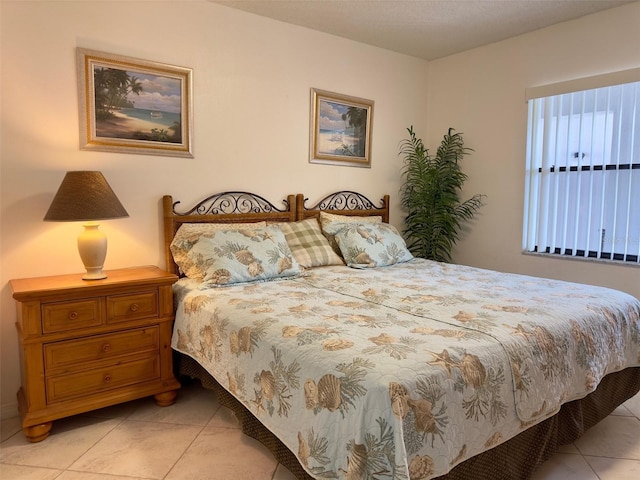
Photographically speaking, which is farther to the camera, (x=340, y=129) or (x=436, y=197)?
(x=436, y=197)

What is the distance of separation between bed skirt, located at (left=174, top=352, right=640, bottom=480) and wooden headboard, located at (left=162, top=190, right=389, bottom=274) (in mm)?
913

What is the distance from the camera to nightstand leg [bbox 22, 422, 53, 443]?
7.06 ft

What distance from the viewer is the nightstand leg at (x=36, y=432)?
215cm

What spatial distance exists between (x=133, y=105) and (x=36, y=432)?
6.24 ft

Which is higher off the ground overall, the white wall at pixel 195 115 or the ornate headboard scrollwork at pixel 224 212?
the white wall at pixel 195 115

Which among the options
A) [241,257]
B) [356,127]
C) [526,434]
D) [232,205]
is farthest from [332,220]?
[526,434]

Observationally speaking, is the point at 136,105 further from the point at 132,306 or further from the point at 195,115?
the point at 132,306

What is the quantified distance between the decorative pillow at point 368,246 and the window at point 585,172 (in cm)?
119

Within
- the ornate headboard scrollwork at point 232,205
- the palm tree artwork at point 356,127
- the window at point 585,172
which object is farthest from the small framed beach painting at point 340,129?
the window at point 585,172

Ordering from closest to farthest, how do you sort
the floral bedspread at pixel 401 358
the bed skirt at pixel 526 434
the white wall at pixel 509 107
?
the floral bedspread at pixel 401 358 → the bed skirt at pixel 526 434 → the white wall at pixel 509 107

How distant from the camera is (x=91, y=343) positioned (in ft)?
7.53

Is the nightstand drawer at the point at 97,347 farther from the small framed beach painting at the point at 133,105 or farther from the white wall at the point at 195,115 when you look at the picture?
the small framed beach painting at the point at 133,105

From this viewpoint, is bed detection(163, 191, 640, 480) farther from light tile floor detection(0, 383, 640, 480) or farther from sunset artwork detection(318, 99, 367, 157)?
sunset artwork detection(318, 99, 367, 157)

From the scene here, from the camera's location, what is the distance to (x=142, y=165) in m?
2.82
